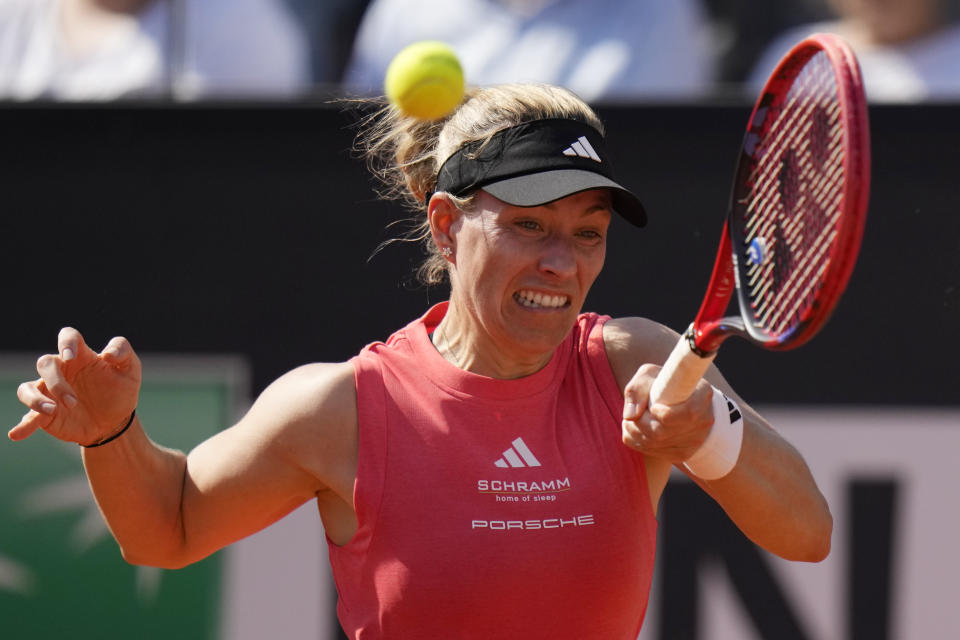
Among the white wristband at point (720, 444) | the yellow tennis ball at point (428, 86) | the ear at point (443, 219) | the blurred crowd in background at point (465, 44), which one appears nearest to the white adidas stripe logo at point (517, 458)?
the white wristband at point (720, 444)

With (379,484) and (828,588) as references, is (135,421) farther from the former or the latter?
(828,588)

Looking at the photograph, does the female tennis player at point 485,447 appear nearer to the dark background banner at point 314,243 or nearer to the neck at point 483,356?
the neck at point 483,356

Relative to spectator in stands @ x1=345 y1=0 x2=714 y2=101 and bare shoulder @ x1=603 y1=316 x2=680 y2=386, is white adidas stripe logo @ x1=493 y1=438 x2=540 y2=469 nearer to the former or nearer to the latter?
bare shoulder @ x1=603 y1=316 x2=680 y2=386

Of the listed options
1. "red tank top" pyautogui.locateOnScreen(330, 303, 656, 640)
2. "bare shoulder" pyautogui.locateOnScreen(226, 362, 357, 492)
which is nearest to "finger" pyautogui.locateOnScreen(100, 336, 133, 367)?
"bare shoulder" pyautogui.locateOnScreen(226, 362, 357, 492)

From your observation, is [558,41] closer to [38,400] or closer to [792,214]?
[792,214]

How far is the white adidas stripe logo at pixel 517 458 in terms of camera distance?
1.89 metres

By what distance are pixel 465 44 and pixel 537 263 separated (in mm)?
1721

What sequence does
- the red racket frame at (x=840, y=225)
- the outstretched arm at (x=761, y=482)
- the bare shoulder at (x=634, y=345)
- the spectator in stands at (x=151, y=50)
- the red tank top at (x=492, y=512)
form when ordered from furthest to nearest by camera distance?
the spectator in stands at (x=151, y=50) < the bare shoulder at (x=634, y=345) < the red tank top at (x=492, y=512) < the outstretched arm at (x=761, y=482) < the red racket frame at (x=840, y=225)

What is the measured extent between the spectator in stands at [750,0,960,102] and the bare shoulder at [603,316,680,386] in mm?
1575

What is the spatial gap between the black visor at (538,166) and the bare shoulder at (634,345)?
16 cm

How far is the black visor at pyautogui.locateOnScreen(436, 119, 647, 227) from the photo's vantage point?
1852 millimetres

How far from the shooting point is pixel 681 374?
164cm

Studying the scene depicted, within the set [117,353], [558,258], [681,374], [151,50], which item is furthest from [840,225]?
[151,50]

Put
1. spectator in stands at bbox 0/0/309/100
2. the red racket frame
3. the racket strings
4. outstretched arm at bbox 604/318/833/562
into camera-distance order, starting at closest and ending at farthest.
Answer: the red racket frame, the racket strings, outstretched arm at bbox 604/318/833/562, spectator in stands at bbox 0/0/309/100
